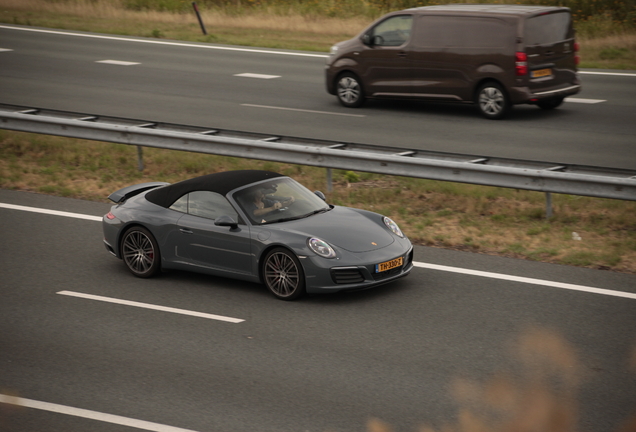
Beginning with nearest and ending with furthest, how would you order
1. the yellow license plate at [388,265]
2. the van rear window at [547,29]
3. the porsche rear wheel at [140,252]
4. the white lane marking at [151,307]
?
the white lane marking at [151,307]
the yellow license plate at [388,265]
the porsche rear wheel at [140,252]
the van rear window at [547,29]

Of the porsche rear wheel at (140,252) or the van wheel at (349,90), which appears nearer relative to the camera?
the porsche rear wheel at (140,252)

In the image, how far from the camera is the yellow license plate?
8.95m

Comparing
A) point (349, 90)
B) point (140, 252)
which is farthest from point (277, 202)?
point (349, 90)

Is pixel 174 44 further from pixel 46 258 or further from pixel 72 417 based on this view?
pixel 72 417

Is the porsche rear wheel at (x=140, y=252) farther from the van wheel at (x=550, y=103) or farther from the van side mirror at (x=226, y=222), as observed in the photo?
the van wheel at (x=550, y=103)

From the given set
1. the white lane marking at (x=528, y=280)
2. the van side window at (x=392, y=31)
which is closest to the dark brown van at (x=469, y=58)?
the van side window at (x=392, y=31)

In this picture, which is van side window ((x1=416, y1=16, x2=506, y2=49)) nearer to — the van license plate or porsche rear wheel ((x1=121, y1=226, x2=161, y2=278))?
the van license plate

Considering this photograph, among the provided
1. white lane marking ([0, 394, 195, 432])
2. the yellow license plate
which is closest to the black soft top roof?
the yellow license plate

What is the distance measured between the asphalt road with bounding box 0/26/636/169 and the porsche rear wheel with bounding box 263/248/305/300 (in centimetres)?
665

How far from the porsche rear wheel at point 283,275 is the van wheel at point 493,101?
9.42 m

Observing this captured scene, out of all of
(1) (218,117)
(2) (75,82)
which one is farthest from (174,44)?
(1) (218,117)

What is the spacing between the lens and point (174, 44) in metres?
28.3

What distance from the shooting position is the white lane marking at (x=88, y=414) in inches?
253

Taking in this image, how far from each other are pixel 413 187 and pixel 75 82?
12.0 metres
